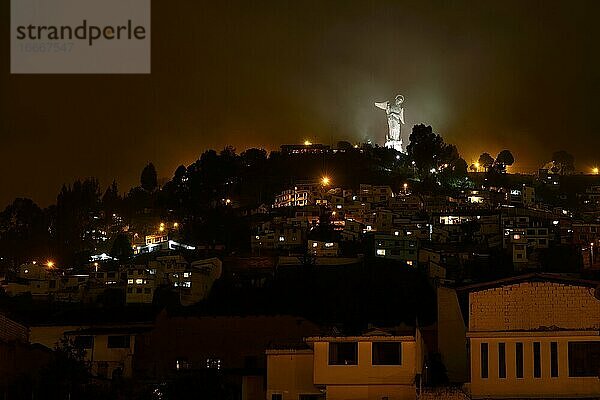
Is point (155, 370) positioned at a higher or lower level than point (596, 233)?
lower

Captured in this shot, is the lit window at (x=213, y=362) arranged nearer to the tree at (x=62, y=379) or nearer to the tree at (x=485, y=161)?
the tree at (x=62, y=379)

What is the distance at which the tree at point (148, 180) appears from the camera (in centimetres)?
9069

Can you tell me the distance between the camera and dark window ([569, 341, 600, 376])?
18.7 meters

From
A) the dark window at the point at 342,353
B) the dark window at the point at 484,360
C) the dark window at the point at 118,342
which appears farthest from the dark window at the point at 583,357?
the dark window at the point at 118,342

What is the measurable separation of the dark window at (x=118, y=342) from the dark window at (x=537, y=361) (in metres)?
18.9

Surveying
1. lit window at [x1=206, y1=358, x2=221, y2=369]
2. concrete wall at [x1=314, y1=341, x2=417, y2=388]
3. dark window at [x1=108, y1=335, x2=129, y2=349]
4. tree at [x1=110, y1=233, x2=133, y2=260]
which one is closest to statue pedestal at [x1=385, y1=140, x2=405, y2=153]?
tree at [x1=110, y1=233, x2=133, y2=260]

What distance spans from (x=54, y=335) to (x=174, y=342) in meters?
4.93

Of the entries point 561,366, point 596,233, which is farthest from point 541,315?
point 596,233

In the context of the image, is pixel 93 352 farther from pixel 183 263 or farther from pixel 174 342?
pixel 183 263

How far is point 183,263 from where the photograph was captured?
5728 centimetres

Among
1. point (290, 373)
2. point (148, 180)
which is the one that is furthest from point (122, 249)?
point (290, 373)

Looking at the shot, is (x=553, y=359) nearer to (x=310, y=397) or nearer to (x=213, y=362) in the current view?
(x=310, y=397)

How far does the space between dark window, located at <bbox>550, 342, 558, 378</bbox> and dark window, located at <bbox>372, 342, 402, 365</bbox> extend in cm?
354

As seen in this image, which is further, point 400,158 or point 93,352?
point 400,158
